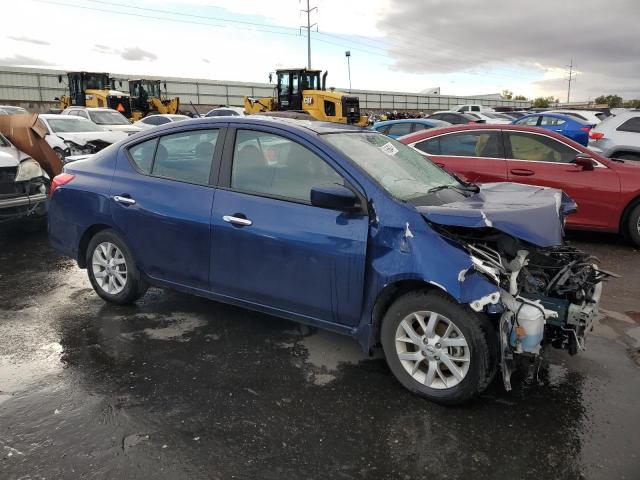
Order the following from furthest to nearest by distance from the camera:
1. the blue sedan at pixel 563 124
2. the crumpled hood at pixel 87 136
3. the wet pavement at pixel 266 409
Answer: the blue sedan at pixel 563 124
the crumpled hood at pixel 87 136
the wet pavement at pixel 266 409

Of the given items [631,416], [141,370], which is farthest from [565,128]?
[141,370]

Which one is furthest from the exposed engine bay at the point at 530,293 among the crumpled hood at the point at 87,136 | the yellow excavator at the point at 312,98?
the yellow excavator at the point at 312,98

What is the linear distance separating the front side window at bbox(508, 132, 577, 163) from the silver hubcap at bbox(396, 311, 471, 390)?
4.66 m

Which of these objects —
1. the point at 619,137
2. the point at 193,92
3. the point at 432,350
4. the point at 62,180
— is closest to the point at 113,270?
the point at 62,180

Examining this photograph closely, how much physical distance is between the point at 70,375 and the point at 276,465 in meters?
1.74

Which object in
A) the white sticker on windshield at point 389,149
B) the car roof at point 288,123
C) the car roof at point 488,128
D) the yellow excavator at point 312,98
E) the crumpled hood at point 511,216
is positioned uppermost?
the yellow excavator at point 312,98

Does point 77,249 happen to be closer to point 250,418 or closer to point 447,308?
point 250,418

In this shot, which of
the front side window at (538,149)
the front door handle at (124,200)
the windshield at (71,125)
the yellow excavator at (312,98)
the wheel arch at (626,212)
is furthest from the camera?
the yellow excavator at (312,98)

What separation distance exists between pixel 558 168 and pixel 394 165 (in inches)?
156

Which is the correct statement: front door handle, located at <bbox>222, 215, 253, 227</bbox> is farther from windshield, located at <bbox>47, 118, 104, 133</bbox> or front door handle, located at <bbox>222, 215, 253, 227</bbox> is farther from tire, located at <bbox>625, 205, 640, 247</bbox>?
windshield, located at <bbox>47, 118, 104, 133</bbox>

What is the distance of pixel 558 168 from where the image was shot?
6.79 m

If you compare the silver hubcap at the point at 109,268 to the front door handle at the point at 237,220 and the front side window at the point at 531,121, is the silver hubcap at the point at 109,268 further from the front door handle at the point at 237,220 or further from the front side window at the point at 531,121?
the front side window at the point at 531,121

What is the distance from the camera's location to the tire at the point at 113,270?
4473 mm

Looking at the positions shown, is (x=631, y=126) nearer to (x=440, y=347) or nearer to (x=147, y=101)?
(x=440, y=347)
